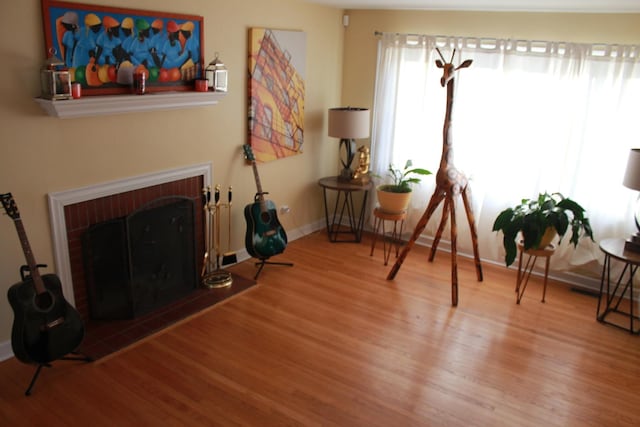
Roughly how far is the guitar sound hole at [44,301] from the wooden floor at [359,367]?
447 millimetres

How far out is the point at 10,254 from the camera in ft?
9.71

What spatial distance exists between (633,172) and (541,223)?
0.67 m

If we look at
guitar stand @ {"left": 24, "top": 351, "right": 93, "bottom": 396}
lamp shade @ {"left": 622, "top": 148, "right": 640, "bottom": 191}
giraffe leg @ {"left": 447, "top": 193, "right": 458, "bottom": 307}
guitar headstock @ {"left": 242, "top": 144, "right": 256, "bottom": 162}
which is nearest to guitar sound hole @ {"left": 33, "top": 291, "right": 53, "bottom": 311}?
guitar stand @ {"left": 24, "top": 351, "right": 93, "bottom": 396}

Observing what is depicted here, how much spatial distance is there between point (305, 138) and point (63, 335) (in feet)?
9.42

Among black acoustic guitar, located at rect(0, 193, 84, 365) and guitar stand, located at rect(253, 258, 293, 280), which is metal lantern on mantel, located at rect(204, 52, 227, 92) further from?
black acoustic guitar, located at rect(0, 193, 84, 365)

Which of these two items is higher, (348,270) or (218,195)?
(218,195)

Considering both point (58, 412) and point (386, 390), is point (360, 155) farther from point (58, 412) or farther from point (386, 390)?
point (58, 412)

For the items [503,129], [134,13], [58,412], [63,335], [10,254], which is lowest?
[58,412]

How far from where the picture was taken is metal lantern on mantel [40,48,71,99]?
9.20 feet

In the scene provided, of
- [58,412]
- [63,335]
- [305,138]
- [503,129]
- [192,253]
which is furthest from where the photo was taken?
[305,138]

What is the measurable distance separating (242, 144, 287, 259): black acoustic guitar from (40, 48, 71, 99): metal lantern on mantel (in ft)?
5.39

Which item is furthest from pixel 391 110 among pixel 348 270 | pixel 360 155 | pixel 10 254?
pixel 10 254

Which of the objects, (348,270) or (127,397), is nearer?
(127,397)

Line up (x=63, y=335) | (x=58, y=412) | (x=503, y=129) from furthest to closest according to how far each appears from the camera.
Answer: (x=503, y=129)
(x=63, y=335)
(x=58, y=412)
